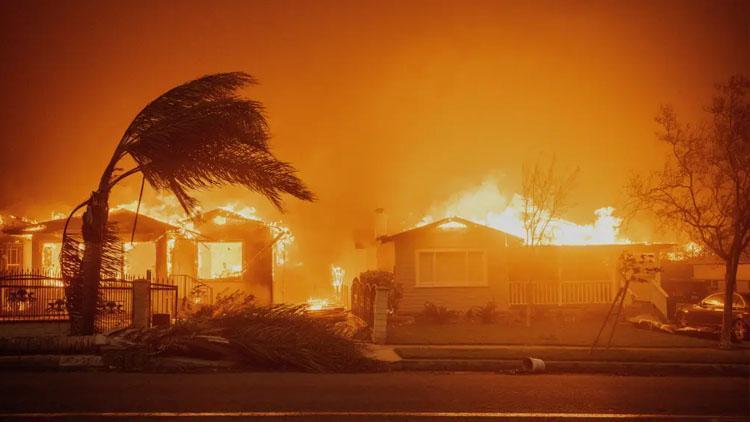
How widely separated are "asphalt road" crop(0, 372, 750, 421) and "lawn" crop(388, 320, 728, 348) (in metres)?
4.70

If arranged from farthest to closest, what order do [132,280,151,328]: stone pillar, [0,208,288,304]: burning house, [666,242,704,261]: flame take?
[666,242,704,261]: flame
[0,208,288,304]: burning house
[132,280,151,328]: stone pillar

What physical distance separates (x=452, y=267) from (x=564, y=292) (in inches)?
162

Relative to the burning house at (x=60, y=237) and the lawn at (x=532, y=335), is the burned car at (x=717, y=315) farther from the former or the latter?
the burning house at (x=60, y=237)

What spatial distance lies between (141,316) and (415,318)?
10.3m

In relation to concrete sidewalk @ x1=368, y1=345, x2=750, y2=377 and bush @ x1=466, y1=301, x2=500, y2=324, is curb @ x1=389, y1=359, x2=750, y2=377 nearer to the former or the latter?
concrete sidewalk @ x1=368, y1=345, x2=750, y2=377

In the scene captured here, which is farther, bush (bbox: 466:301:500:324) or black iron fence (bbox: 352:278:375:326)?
bush (bbox: 466:301:500:324)

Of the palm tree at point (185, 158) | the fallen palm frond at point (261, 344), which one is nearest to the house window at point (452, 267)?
the palm tree at point (185, 158)

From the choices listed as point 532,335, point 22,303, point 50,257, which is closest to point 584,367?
point 532,335

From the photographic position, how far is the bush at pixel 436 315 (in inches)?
851

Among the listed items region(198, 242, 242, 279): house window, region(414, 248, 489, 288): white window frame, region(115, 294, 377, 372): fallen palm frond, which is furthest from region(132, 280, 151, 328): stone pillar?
region(414, 248, 489, 288): white window frame

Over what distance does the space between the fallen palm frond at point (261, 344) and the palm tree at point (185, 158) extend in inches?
66.9

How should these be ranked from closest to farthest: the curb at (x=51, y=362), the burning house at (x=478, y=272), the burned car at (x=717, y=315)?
the curb at (x=51, y=362)
the burned car at (x=717, y=315)
the burning house at (x=478, y=272)

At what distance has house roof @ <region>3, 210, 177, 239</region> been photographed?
21.9 m

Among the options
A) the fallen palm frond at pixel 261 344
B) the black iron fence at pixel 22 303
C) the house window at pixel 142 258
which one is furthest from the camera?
the house window at pixel 142 258
